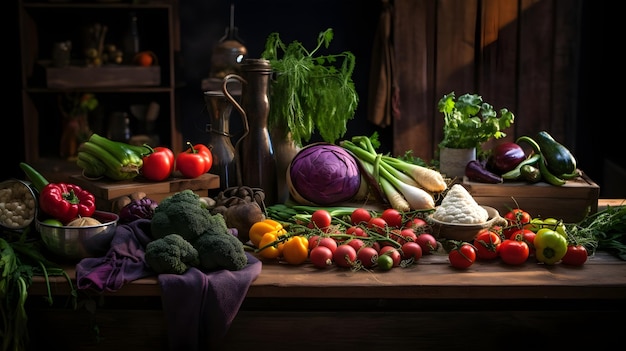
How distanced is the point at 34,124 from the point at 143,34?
96 cm

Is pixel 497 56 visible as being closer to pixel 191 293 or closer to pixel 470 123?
pixel 470 123

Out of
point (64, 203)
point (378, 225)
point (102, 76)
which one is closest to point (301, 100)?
point (378, 225)

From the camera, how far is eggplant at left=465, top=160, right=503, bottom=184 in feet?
9.29

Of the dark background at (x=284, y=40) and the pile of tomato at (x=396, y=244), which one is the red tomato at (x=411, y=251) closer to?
the pile of tomato at (x=396, y=244)

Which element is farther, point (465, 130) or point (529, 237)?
point (465, 130)

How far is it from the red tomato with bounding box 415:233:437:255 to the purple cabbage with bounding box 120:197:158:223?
884mm

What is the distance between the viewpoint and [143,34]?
5305mm

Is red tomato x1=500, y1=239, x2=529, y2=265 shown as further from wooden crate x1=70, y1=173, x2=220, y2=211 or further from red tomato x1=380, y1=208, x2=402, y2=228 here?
wooden crate x1=70, y1=173, x2=220, y2=211

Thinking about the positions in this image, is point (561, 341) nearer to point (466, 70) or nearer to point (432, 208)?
point (432, 208)

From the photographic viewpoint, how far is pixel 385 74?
16.3ft

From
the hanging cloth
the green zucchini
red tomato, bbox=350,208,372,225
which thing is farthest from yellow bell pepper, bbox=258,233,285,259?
the hanging cloth

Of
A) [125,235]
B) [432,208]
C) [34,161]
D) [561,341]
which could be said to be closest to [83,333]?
[125,235]

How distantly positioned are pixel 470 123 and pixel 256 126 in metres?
0.84

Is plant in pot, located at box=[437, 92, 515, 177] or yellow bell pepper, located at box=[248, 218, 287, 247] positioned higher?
plant in pot, located at box=[437, 92, 515, 177]
